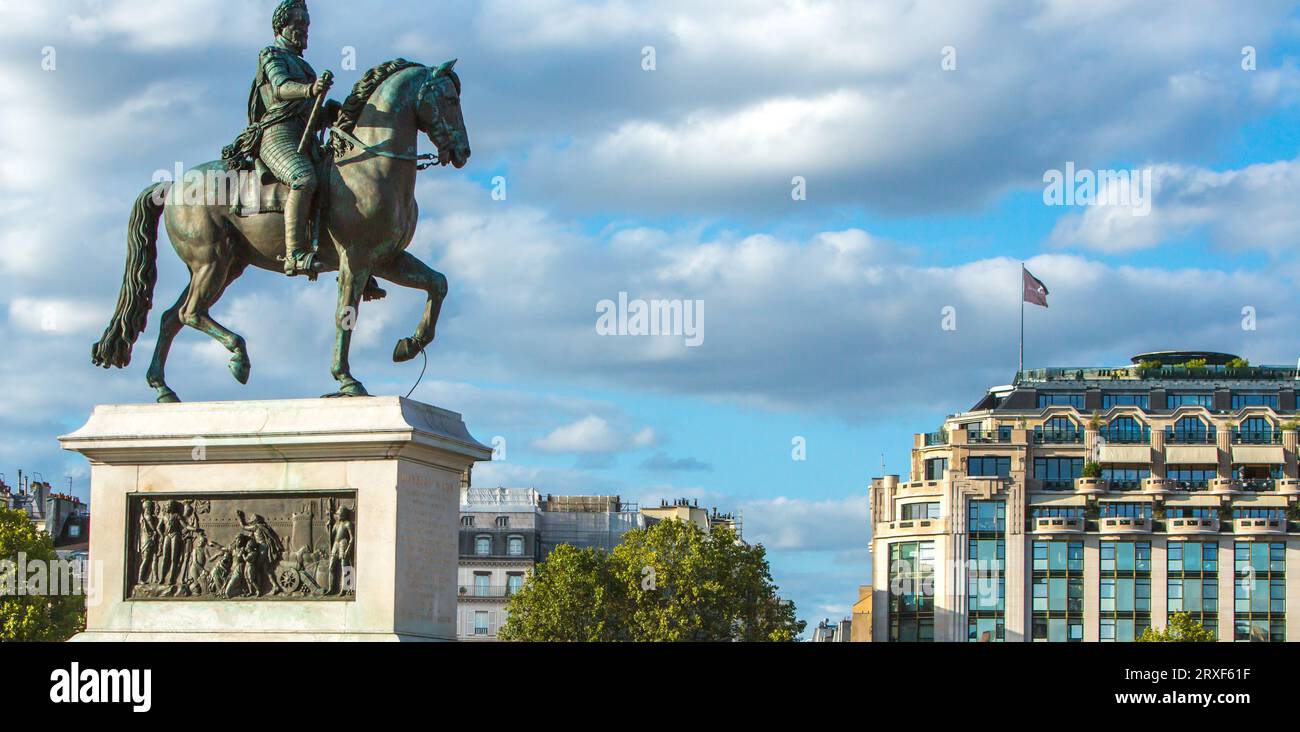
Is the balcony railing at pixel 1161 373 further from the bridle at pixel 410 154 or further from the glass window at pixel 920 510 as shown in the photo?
the bridle at pixel 410 154

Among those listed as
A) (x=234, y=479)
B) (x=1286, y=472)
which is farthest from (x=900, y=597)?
(x=234, y=479)

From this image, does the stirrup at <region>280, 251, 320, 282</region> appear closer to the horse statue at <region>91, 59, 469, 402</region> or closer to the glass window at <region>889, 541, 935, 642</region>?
the horse statue at <region>91, 59, 469, 402</region>

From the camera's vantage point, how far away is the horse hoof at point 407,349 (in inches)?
1041

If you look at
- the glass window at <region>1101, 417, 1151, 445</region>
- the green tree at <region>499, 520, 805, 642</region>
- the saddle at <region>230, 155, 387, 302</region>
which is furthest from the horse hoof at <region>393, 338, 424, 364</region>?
the glass window at <region>1101, 417, 1151, 445</region>

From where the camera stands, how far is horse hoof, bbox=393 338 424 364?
86.8 ft

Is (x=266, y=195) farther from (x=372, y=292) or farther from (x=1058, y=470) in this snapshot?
(x=1058, y=470)

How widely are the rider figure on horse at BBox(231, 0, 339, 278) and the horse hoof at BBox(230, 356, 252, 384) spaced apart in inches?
52.2

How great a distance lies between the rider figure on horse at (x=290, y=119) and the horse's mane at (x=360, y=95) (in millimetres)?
262

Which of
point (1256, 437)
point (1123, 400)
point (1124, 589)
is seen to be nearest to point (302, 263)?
point (1124, 589)

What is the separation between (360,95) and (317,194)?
51.3 inches
